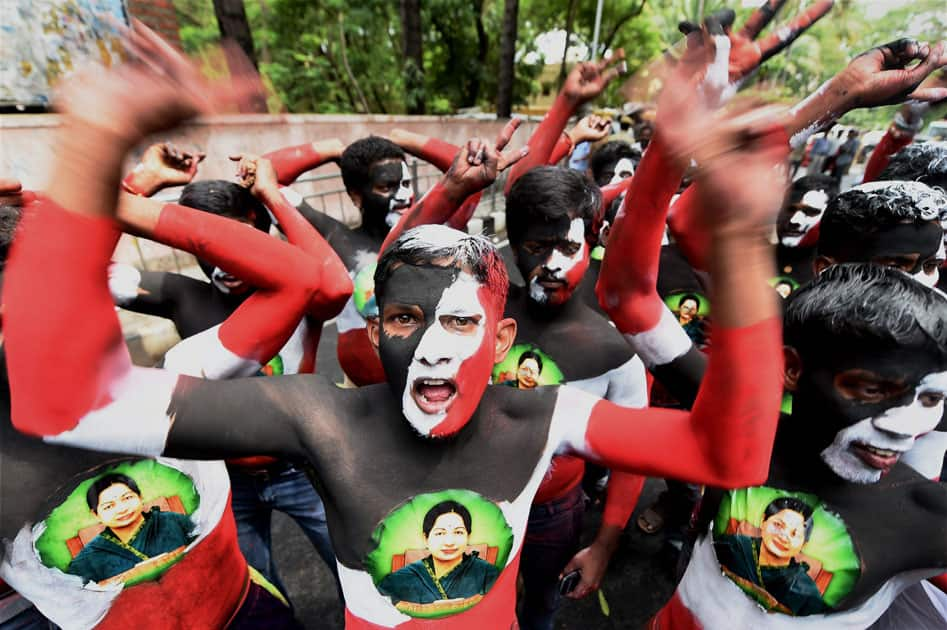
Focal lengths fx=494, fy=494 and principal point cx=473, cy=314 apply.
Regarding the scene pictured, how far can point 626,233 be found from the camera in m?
1.46

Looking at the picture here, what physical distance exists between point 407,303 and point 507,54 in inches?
555

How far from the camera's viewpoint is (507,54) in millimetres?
13438

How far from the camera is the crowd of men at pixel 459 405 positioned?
96cm

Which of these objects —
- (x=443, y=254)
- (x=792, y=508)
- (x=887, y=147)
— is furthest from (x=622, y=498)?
(x=887, y=147)

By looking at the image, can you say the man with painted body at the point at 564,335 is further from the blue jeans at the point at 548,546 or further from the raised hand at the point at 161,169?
the raised hand at the point at 161,169

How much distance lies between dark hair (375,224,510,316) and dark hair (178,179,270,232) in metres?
1.07

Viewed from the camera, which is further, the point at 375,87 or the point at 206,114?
the point at 375,87

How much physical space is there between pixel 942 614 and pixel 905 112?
357 centimetres

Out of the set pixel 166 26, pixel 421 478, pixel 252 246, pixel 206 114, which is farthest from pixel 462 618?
pixel 166 26

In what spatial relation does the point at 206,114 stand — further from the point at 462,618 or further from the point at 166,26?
the point at 166,26

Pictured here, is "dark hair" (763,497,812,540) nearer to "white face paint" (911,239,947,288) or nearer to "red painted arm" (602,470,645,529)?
"red painted arm" (602,470,645,529)

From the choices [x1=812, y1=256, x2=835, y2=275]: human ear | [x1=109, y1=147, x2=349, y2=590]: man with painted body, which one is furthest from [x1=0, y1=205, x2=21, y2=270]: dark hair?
[x1=812, y1=256, x2=835, y2=275]: human ear

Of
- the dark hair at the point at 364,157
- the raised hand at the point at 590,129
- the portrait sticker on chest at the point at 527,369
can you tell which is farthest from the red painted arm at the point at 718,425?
the raised hand at the point at 590,129

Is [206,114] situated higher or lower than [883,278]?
higher
